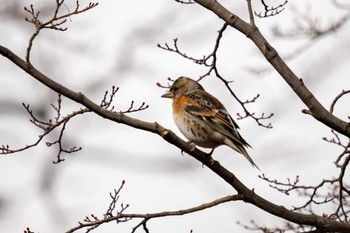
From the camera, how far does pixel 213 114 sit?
29.0 feet

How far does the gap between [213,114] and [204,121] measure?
258 mm

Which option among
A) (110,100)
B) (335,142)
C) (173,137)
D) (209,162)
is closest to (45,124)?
(110,100)

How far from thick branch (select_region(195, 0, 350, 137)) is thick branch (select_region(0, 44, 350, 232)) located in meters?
0.88

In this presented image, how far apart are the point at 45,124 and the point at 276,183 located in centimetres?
309

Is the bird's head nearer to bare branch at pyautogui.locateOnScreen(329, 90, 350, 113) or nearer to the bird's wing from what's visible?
the bird's wing

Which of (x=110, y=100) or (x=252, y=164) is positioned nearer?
(x=110, y=100)

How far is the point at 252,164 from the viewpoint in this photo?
760 cm

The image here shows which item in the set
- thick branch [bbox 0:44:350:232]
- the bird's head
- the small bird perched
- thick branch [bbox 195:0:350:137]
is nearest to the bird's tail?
the small bird perched

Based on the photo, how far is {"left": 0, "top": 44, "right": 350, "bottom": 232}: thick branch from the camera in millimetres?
6160

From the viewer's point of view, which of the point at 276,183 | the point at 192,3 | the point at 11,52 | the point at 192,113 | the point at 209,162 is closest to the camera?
the point at 11,52

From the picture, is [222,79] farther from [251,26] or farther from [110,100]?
[110,100]

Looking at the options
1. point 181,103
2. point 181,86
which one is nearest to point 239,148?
point 181,103

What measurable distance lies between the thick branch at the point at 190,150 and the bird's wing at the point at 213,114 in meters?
1.28

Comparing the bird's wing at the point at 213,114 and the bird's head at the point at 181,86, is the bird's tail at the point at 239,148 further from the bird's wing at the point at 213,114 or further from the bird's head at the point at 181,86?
the bird's head at the point at 181,86
